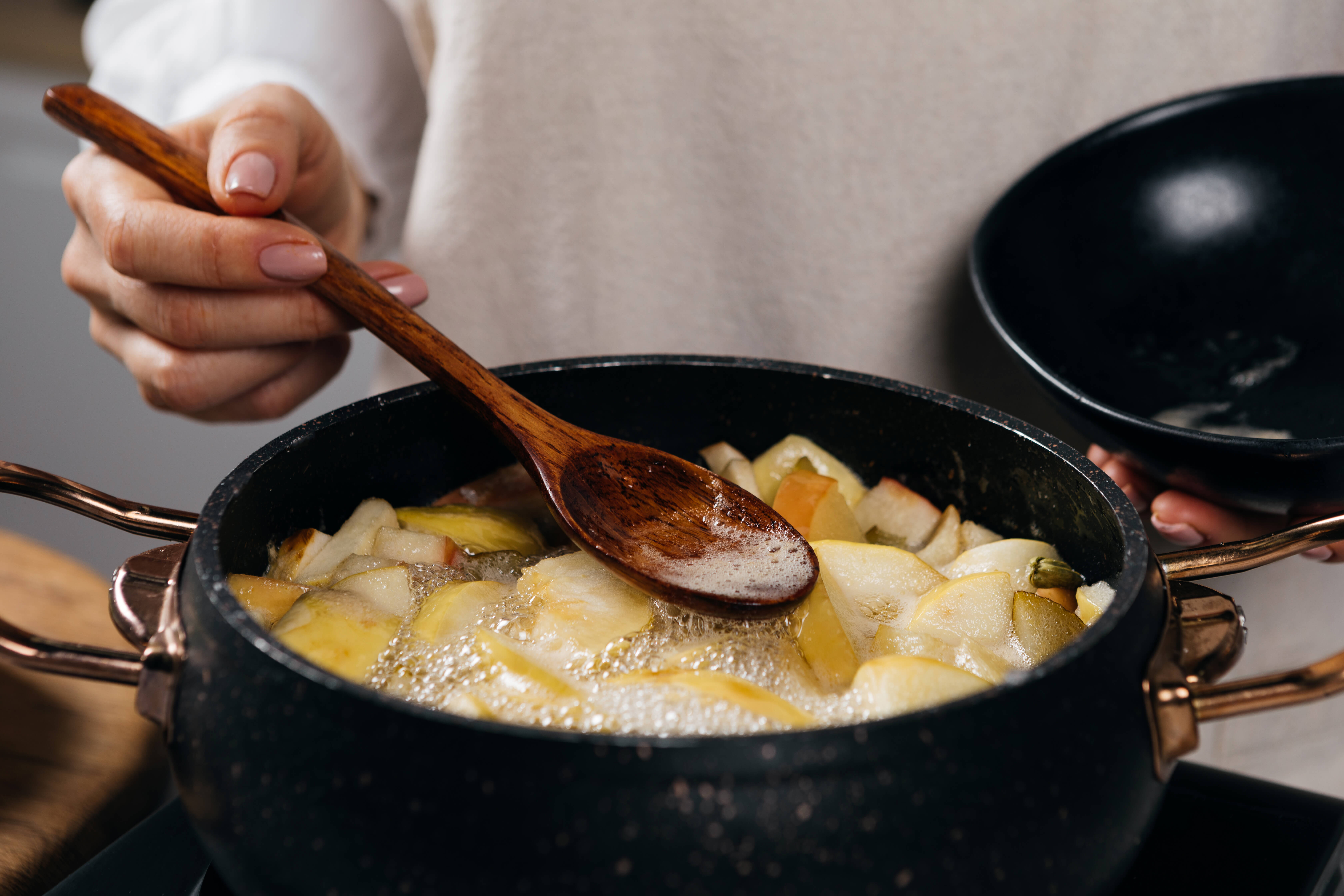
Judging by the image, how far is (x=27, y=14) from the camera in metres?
2.31

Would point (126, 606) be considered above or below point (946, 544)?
above

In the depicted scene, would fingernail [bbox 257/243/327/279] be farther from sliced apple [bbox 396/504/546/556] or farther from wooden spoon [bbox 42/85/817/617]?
sliced apple [bbox 396/504/546/556]

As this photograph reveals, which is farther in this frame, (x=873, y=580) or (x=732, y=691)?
(x=873, y=580)

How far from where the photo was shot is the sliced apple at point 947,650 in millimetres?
420

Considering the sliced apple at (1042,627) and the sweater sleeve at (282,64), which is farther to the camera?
the sweater sleeve at (282,64)

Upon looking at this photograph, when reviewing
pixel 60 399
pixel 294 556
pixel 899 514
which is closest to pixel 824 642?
pixel 899 514

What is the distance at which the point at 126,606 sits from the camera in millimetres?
390

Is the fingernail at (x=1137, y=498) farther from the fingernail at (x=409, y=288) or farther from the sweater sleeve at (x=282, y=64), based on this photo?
the sweater sleeve at (x=282, y=64)

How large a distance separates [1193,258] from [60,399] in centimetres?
247

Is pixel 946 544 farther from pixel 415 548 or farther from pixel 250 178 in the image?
pixel 250 178

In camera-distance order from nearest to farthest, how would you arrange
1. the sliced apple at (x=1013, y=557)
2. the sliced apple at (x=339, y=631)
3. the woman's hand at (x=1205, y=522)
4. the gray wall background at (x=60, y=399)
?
the sliced apple at (x=339, y=631)
the sliced apple at (x=1013, y=557)
the woman's hand at (x=1205, y=522)
the gray wall background at (x=60, y=399)

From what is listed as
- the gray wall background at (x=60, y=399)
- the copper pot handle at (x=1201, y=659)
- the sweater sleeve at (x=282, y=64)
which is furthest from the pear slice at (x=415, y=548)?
the gray wall background at (x=60, y=399)

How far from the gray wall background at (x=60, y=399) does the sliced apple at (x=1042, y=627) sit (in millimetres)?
1937

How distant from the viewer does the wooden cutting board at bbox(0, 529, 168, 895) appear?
55 cm
